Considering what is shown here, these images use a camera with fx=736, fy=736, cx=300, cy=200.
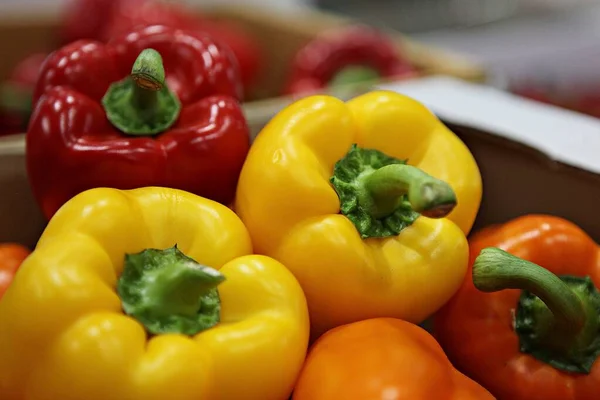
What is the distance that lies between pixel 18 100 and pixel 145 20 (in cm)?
46

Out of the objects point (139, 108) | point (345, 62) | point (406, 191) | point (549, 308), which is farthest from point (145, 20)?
point (549, 308)

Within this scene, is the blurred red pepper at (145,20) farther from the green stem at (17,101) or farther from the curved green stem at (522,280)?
the curved green stem at (522,280)

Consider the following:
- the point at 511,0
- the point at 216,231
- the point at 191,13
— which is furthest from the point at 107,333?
the point at 511,0

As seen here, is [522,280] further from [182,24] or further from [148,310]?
[182,24]

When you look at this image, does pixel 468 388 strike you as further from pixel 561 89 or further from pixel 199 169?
pixel 561 89

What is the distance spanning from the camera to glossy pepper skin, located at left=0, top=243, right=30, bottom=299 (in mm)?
850

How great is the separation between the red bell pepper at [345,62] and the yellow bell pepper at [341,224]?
0.93 metres

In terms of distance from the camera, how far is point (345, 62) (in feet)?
6.14

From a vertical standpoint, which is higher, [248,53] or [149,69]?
[149,69]

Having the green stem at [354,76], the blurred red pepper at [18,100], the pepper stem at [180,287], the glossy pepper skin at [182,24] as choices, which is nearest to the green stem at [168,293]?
the pepper stem at [180,287]

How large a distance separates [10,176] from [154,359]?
0.49 metres

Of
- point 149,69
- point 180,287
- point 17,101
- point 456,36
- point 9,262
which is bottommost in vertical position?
point 456,36

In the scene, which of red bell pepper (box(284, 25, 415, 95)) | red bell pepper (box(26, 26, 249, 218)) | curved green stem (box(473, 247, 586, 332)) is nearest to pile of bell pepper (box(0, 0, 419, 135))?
red bell pepper (box(284, 25, 415, 95))

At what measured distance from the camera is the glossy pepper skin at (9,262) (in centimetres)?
85
